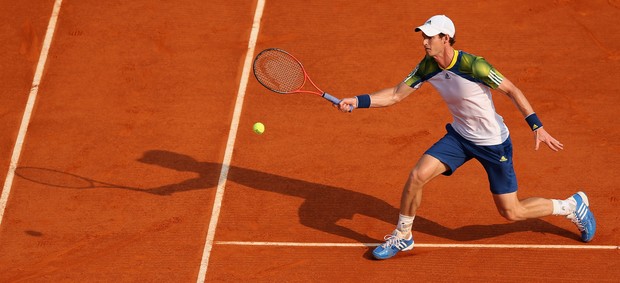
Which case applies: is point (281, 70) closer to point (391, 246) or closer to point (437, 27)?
point (437, 27)

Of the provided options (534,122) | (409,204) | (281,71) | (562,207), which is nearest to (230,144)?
(281,71)

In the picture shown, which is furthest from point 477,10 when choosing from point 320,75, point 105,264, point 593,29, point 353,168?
point 105,264

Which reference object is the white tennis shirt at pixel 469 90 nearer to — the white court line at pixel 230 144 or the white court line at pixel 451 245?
the white court line at pixel 451 245

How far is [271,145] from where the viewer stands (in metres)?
12.0

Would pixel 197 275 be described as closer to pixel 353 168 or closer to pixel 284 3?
pixel 353 168

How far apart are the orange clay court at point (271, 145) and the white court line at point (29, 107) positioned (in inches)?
0.9

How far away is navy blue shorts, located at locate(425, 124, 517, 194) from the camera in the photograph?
32.5 ft

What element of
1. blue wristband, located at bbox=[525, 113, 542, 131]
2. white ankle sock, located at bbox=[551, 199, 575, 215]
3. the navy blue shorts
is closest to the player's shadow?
white ankle sock, located at bbox=[551, 199, 575, 215]

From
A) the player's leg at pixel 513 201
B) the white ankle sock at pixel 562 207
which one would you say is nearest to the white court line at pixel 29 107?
the player's leg at pixel 513 201

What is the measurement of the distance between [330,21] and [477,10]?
1.92 meters

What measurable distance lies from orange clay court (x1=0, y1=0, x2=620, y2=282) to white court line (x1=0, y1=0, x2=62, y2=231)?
0.9 inches

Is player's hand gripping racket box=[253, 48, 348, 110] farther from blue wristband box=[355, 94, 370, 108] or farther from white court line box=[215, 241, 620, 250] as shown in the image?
white court line box=[215, 241, 620, 250]

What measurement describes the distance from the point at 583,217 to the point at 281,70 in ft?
10.8

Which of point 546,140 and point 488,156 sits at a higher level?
point 546,140
